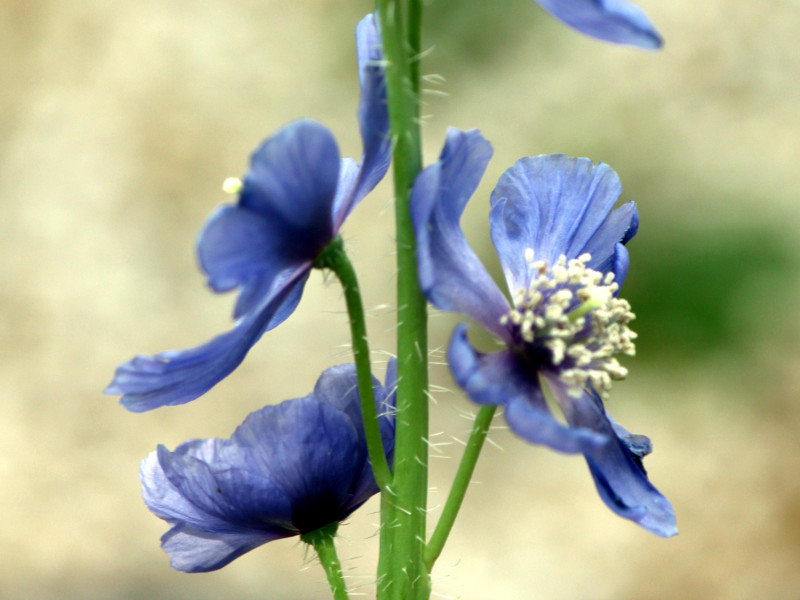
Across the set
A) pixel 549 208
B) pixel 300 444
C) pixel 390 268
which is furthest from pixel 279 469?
pixel 390 268

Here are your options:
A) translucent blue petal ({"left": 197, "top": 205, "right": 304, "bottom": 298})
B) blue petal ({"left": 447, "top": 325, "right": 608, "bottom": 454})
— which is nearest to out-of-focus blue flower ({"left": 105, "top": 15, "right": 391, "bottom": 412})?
translucent blue petal ({"left": 197, "top": 205, "right": 304, "bottom": 298})

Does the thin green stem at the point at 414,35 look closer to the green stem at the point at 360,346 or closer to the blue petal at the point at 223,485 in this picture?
the green stem at the point at 360,346

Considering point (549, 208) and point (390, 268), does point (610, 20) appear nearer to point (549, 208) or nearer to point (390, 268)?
point (549, 208)

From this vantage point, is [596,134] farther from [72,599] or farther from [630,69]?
[72,599]

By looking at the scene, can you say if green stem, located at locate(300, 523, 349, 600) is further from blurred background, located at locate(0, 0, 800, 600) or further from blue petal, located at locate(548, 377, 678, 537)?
blurred background, located at locate(0, 0, 800, 600)

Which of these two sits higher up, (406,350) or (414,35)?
(414,35)

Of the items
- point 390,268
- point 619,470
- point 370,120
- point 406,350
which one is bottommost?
point 619,470
